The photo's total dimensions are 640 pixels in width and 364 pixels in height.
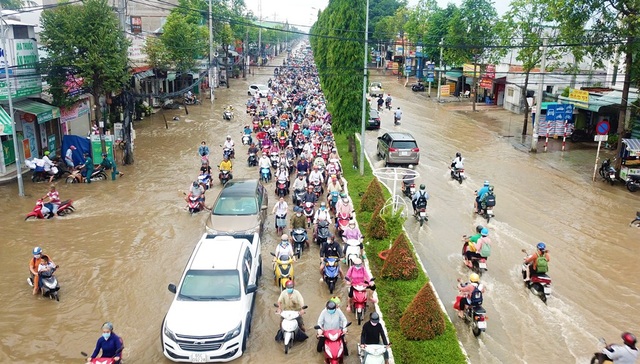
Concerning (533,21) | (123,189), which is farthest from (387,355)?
(533,21)

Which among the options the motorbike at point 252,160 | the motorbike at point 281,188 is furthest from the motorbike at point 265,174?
the motorbike at point 252,160

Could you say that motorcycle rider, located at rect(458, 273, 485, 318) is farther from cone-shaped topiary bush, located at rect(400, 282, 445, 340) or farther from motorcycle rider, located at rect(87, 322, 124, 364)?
motorcycle rider, located at rect(87, 322, 124, 364)

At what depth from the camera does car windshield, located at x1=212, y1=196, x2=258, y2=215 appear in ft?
49.4

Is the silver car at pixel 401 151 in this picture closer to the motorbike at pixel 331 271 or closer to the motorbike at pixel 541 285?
the motorbike at pixel 541 285

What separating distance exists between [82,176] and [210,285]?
14.6 metres

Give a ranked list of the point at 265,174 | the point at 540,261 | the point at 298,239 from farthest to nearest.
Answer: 1. the point at 265,174
2. the point at 298,239
3. the point at 540,261

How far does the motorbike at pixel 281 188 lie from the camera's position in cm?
1992

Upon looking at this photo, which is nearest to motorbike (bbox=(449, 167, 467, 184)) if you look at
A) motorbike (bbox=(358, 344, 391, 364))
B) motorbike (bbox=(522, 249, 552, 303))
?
motorbike (bbox=(522, 249, 552, 303))

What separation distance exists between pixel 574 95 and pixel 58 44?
1093 inches

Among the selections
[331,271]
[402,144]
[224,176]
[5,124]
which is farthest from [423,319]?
[5,124]

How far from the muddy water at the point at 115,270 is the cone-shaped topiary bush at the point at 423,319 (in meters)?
1.18

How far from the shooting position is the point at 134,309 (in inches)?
462

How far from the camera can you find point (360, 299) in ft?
36.1

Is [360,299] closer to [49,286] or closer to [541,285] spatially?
[541,285]
